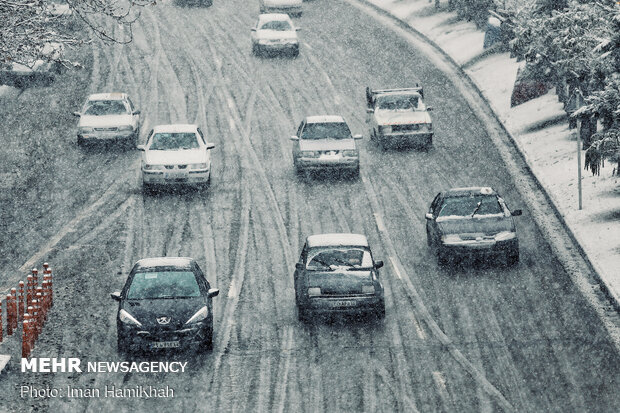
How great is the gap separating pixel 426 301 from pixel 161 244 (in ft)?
22.1

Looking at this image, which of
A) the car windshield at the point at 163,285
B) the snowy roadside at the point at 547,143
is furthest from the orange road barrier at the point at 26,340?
the snowy roadside at the point at 547,143

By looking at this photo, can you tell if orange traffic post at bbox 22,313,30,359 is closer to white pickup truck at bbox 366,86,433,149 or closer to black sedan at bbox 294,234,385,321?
black sedan at bbox 294,234,385,321

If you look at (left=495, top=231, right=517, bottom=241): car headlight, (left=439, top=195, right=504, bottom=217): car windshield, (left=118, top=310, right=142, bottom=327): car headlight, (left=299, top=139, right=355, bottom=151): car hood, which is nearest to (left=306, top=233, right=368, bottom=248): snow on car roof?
(left=495, top=231, right=517, bottom=241): car headlight

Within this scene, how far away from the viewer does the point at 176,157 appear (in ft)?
100

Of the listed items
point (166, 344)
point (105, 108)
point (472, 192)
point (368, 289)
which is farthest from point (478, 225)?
point (105, 108)

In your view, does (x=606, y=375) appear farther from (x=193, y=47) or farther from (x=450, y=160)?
(x=193, y=47)

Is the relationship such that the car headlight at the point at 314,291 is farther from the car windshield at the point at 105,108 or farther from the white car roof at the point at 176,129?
the car windshield at the point at 105,108

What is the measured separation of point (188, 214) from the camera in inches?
1134

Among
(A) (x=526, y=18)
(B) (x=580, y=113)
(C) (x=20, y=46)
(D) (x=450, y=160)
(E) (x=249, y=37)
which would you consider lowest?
(E) (x=249, y=37)

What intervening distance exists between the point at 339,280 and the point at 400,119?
14172 millimetres

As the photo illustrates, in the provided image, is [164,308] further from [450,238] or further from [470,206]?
[470,206]

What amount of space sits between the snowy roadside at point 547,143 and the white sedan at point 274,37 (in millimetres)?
5619

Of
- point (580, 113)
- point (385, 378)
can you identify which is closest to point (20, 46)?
point (385, 378)

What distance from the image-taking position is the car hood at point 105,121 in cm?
3478
